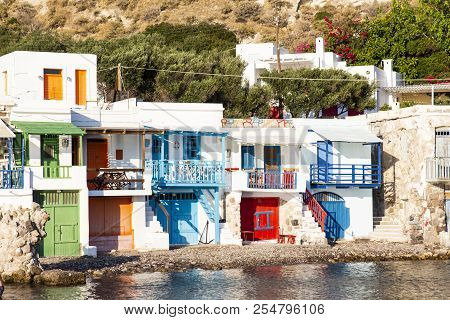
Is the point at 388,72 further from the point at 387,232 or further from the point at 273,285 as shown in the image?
the point at 273,285

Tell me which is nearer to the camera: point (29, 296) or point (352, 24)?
point (29, 296)

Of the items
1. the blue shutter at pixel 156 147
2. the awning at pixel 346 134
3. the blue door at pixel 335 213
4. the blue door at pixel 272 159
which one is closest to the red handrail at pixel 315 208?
the blue door at pixel 335 213

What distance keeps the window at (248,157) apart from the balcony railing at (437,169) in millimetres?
7860

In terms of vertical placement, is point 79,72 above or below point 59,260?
above

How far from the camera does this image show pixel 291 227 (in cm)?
4856

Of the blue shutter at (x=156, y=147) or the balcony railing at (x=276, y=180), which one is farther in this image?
the balcony railing at (x=276, y=180)

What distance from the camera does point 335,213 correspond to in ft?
166

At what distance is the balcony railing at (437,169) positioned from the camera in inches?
1964

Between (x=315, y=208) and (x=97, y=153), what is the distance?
33.9 feet

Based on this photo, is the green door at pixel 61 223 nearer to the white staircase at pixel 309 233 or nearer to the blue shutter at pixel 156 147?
the blue shutter at pixel 156 147

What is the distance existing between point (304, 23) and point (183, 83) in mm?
47442

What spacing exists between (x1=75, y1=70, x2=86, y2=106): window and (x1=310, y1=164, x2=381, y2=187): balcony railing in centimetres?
1064
